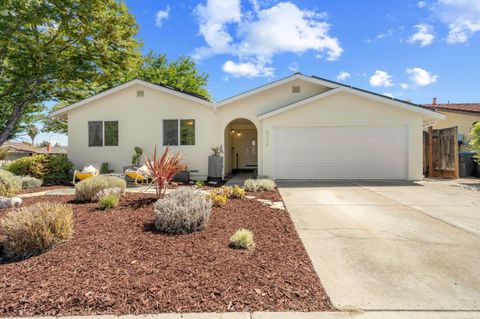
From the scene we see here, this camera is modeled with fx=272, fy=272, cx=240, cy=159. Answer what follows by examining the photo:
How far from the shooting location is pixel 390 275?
316 centimetres

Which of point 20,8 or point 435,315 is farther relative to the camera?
point 20,8

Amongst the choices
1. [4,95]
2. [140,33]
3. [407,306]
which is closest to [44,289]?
[407,306]

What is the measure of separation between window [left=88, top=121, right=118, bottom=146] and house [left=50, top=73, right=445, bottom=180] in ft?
0.16

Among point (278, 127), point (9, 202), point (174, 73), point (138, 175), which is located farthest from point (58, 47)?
point (174, 73)

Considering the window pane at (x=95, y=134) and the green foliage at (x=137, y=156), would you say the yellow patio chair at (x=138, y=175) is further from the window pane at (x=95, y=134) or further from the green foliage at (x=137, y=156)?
the window pane at (x=95, y=134)

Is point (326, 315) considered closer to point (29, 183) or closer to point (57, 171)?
point (29, 183)

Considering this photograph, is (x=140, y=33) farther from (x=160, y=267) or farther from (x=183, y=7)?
(x=160, y=267)

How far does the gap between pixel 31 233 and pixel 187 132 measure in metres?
9.34

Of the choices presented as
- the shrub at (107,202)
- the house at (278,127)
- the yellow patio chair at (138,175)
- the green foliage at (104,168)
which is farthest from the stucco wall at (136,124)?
the shrub at (107,202)

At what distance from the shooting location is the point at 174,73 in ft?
91.0

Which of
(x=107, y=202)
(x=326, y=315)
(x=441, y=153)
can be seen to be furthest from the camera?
(x=441, y=153)

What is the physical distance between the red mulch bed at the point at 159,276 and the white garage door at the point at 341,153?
24.7ft

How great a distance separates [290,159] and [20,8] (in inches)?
560

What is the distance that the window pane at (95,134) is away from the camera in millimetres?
13070
